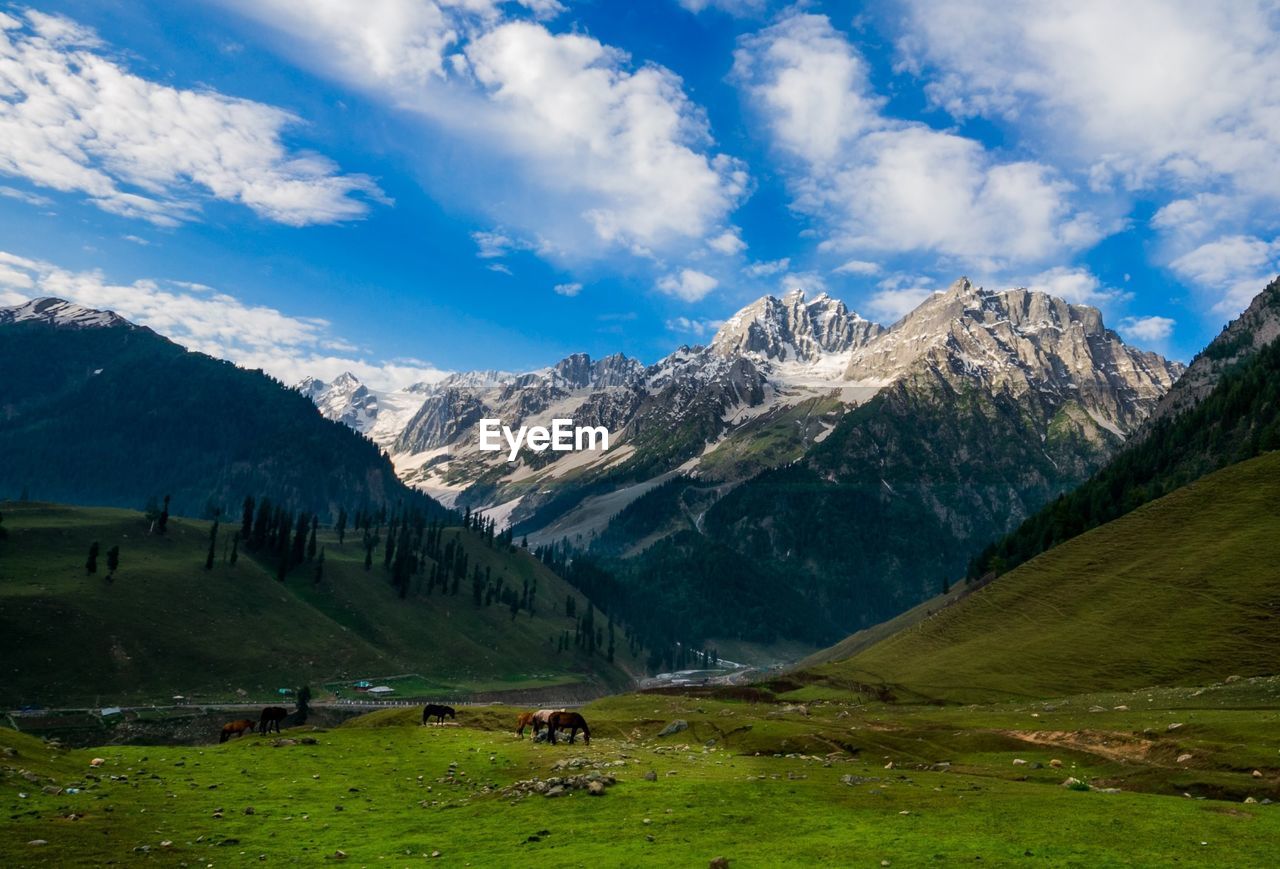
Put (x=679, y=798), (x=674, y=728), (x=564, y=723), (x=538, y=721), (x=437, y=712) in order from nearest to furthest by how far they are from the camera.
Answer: (x=679, y=798), (x=564, y=723), (x=538, y=721), (x=674, y=728), (x=437, y=712)

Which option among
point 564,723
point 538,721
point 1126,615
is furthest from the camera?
point 1126,615

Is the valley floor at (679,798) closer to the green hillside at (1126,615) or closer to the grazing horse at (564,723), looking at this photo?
the grazing horse at (564,723)

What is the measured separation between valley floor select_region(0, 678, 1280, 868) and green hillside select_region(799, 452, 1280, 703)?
3623 cm

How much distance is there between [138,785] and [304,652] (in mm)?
173798

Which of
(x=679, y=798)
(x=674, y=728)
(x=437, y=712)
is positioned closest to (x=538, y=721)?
(x=674, y=728)

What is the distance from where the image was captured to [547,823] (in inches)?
1180

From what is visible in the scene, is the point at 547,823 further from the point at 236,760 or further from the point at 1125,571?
Answer: the point at 1125,571

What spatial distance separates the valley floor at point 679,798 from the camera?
25.0m

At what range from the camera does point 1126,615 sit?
103 meters

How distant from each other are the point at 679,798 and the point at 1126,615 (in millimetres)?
93680

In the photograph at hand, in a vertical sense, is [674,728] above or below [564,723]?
below

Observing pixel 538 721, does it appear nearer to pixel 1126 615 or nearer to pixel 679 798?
pixel 679 798

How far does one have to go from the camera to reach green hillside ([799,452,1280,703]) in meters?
90.6

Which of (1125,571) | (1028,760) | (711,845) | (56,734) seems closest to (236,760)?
(711,845)
